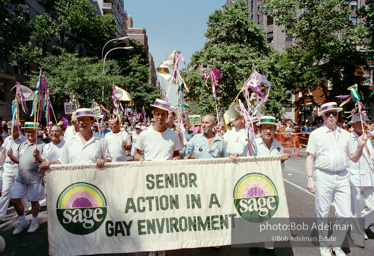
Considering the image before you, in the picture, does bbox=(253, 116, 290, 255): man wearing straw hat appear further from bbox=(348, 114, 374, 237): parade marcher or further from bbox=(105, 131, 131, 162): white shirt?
bbox=(105, 131, 131, 162): white shirt

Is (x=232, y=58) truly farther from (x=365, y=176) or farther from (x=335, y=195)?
(x=335, y=195)

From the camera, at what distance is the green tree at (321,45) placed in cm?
2339

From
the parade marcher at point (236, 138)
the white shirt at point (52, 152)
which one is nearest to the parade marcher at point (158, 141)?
the white shirt at point (52, 152)

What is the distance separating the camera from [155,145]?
14.0ft

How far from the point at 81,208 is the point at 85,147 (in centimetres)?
78

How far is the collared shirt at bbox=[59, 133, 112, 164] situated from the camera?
4.07m

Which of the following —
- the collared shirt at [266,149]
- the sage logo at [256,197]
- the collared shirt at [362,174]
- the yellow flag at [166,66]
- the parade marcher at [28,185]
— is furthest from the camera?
the yellow flag at [166,66]

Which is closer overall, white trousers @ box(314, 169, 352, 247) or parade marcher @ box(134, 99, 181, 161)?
white trousers @ box(314, 169, 352, 247)

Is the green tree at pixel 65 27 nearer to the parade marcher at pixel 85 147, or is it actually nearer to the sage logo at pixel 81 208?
the parade marcher at pixel 85 147

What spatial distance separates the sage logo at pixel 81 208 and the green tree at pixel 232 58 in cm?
2017

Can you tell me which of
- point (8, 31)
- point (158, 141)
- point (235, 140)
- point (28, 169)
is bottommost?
point (28, 169)

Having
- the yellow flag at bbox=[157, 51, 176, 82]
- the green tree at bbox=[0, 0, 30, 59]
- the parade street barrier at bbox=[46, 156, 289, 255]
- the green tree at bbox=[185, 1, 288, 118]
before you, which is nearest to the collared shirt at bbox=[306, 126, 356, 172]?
the parade street barrier at bbox=[46, 156, 289, 255]

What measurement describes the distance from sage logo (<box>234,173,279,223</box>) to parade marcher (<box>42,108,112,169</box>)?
180cm

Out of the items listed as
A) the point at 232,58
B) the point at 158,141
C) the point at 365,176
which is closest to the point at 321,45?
the point at 232,58
